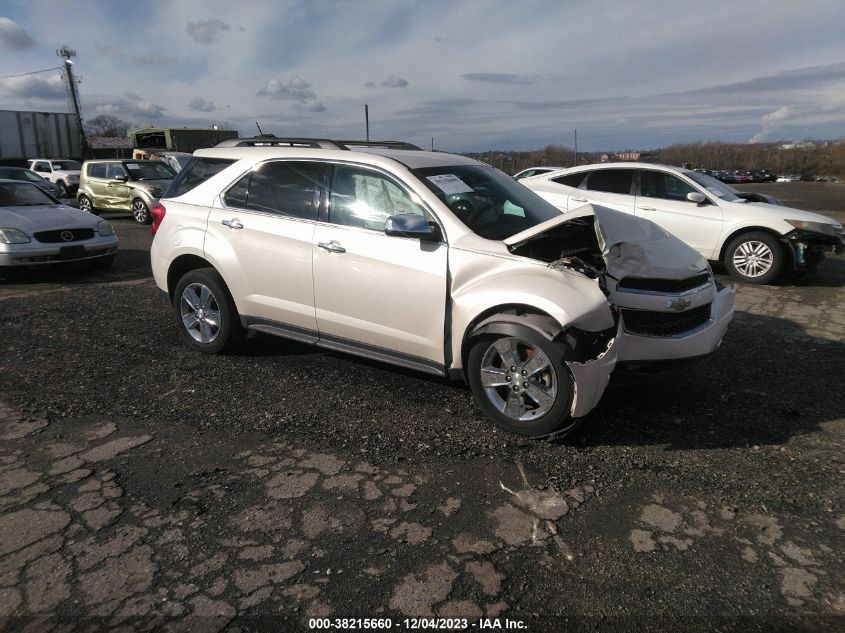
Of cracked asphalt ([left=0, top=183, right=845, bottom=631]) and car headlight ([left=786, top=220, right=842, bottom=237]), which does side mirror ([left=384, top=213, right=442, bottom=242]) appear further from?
car headlight ([left=786, top=220, right=842, bottom=237])

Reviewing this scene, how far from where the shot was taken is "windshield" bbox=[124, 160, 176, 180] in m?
15.9

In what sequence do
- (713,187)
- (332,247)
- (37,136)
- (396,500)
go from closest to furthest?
(396,500)
(332,247)
(713,187)
(37,136)

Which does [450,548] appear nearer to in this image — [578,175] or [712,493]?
[712,493]

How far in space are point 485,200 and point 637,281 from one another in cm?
127

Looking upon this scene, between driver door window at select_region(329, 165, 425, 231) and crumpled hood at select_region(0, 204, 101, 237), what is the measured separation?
6014 mm

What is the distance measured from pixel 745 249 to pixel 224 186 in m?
7.31

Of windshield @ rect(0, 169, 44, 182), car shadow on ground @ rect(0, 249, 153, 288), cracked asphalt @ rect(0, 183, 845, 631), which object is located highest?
windshield @ rect(0, 169, 44, 182)

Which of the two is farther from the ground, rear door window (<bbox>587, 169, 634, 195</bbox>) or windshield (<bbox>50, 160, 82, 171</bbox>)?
windshield (<bbox>50, 160, 82, 171</bbox>)

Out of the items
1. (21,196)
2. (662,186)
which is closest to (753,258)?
(662,186)

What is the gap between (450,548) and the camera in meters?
2.76

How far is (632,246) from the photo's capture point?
4086mm

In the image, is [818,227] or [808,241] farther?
[808,241]

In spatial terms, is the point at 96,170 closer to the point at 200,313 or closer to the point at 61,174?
the point at 61,174

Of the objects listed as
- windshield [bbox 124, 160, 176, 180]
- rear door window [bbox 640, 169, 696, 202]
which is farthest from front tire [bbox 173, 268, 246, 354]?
windshield [bbox 124, 160, 176, 180]
